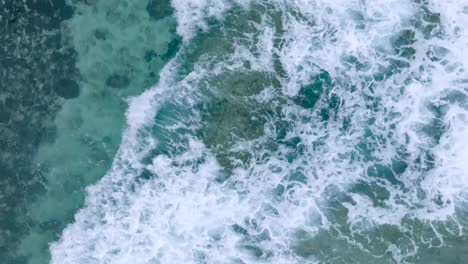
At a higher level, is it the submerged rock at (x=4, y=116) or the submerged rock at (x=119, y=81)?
the submerged rock at (x=119, y=81)

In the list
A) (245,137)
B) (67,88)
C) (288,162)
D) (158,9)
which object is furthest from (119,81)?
(288,162)

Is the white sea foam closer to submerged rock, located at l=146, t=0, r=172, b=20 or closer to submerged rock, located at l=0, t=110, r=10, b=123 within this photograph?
submerged rock, located at l=146, t=0, r=172, b=20

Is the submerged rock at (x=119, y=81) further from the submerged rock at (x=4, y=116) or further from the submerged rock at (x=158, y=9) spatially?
the submerged rock at (x=4, y=116)

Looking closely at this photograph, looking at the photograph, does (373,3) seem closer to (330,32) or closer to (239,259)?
(330,32)

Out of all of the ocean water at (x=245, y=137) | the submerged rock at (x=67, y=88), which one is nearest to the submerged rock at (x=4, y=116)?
the ocean water at (x=245, y=137)

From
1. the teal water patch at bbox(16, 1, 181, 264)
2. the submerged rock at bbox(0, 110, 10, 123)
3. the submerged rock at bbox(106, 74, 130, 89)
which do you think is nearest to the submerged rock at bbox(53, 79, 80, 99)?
the teal water patch at bbox(16, 1, 181, 264)

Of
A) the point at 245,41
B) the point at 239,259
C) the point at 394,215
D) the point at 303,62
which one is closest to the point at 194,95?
the point at 245,41

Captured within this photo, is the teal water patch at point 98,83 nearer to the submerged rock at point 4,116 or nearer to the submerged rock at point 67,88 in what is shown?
the submerged rock at point 67,88
